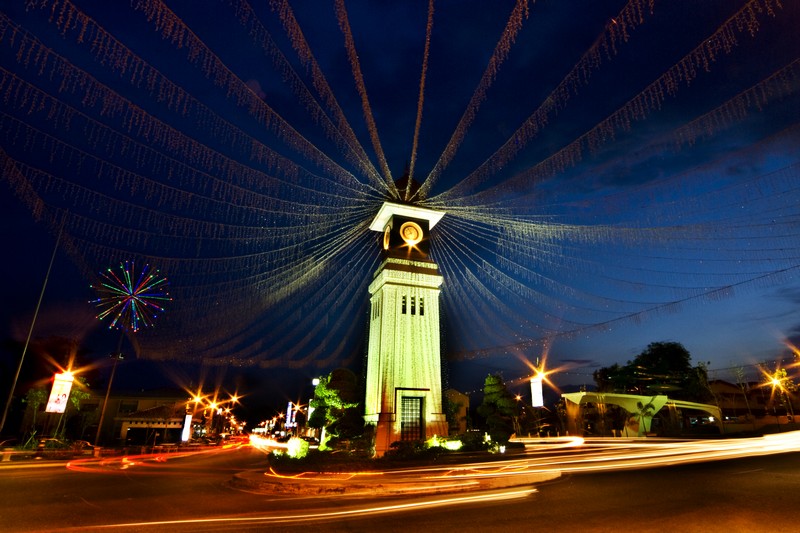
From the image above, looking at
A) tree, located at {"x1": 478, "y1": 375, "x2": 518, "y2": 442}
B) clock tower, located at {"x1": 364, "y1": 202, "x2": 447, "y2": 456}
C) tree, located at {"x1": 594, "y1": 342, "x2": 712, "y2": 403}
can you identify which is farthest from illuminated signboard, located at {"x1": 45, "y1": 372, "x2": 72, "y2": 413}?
tree, located at {"x1": 594, "y1": 342, "x2": 712, "y2": 403}

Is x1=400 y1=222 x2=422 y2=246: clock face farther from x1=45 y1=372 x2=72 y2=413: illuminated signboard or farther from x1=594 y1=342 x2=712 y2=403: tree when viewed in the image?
x1=594 y1=342 x2=712 y2=403: tree

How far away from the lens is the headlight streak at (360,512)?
8961mm

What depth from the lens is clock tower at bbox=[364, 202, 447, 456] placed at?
2567cm

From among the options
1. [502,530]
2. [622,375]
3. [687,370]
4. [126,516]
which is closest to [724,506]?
[502,530]

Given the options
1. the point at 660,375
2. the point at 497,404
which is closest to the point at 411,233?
the point at 497,404

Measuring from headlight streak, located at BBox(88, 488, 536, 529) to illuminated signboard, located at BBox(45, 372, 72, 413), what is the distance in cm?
2063

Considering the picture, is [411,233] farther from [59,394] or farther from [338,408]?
[59,394]

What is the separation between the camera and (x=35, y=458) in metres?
25.0

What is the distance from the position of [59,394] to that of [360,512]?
23532mm

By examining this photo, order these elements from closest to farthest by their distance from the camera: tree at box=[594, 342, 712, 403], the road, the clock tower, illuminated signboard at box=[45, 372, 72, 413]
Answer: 1. the road
2. illuminated signboard at box=[45, 372, 72, 413]
3. the clock tower
4. tree at box=[594, 342, 712, 403]

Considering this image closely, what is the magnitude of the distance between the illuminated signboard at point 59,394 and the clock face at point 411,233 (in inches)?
863

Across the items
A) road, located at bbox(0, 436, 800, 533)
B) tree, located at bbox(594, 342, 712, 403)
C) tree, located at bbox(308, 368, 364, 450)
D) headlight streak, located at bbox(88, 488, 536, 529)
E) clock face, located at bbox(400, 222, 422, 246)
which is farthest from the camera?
tree, located at bbox(594, 342, 712, 403)

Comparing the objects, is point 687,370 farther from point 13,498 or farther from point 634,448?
point 13,498

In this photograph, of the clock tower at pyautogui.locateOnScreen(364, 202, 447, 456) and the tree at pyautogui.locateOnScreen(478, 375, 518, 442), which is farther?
the tree at pyautogui.locateOnScreen(478, 375, 518, 442)
